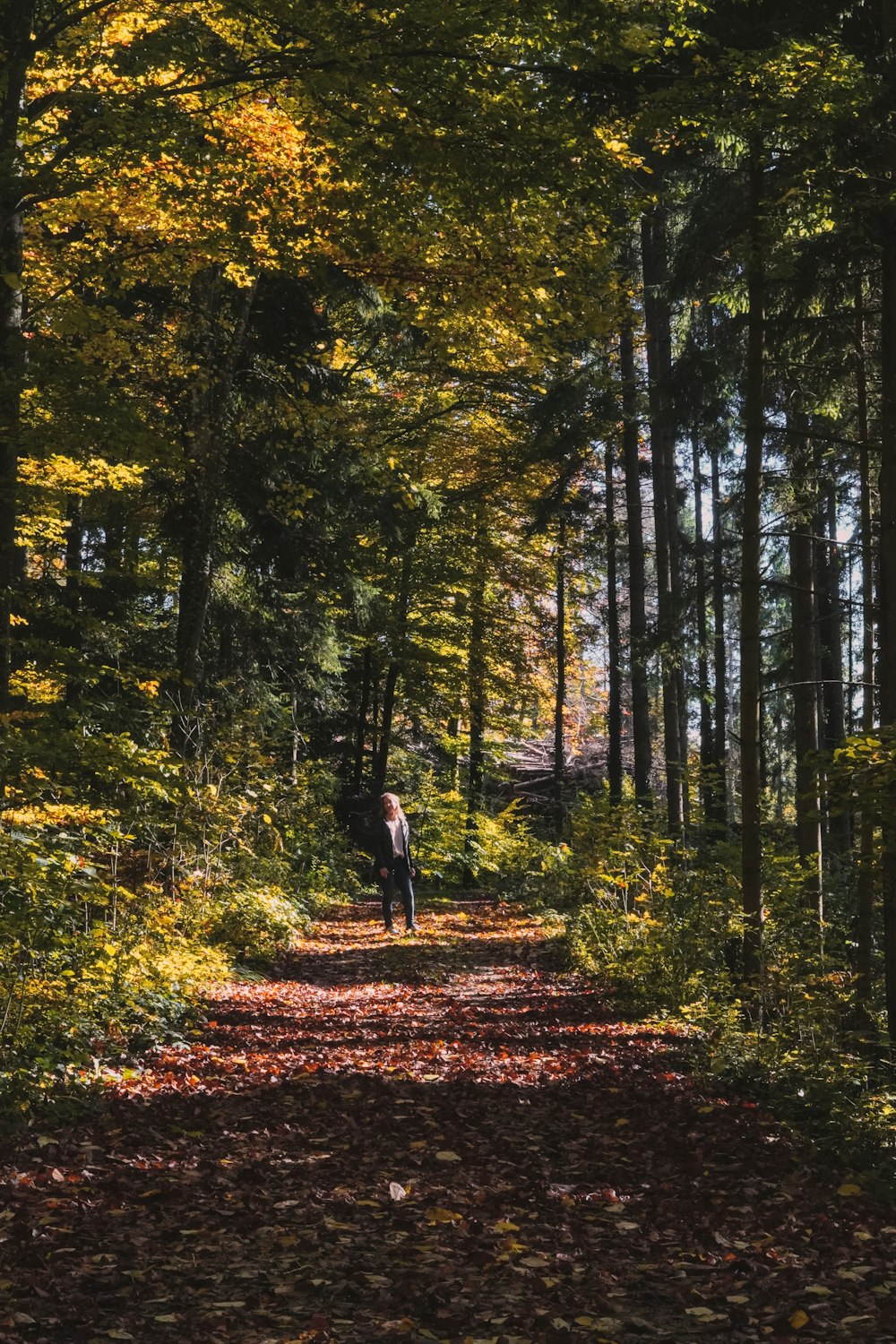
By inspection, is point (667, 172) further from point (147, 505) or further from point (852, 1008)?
point (852, 1008)

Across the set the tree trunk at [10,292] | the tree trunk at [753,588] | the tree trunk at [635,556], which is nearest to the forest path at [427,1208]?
the tree trunk at [753,588]

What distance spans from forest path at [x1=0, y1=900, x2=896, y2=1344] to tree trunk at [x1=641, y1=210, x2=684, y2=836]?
6951 mm

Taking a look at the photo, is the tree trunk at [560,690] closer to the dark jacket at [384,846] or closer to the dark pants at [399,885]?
the dark pants at [399,885]

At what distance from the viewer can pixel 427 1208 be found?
4559mm

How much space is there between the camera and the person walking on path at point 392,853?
1370 centimetres

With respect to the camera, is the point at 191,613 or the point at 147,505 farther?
the point at 147,505

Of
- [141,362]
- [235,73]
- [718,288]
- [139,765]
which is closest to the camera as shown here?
[235,73]

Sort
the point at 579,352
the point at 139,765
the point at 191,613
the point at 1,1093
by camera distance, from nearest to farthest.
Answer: the point at 1,1093 → the point at 139,765 → the point at 191,613 → the point at 579,352

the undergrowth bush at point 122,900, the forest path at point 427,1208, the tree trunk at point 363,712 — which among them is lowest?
the forest path at point 427,1208

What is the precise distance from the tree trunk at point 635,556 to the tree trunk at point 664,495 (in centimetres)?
30

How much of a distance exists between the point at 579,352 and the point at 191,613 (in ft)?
30.8

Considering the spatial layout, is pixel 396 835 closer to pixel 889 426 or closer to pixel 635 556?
pixel 635 556

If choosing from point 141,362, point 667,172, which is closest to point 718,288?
point 667,172

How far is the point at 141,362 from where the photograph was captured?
1201 centimetres
